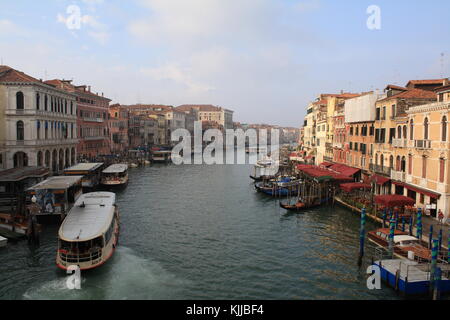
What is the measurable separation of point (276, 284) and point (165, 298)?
432cm

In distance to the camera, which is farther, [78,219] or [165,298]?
[78,219]

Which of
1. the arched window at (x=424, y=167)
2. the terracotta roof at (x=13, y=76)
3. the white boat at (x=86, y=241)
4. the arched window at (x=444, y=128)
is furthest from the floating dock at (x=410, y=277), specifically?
the terracotta roof at (x=13, y=76)

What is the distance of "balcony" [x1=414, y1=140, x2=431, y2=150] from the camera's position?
21.9 m

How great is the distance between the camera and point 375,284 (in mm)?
14312

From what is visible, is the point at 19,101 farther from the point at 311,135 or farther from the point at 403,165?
the point at 311,135

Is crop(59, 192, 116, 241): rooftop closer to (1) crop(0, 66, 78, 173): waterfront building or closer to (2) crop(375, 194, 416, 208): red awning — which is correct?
(1) crop(0, 66, 78, 173): waterfront building

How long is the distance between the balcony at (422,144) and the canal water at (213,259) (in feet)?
17.6

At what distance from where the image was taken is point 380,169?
93.0ft

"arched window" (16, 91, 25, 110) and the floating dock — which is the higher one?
"arched window" (16, 91, 25, 110)

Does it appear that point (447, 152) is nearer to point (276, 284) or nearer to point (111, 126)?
point (276, 284)

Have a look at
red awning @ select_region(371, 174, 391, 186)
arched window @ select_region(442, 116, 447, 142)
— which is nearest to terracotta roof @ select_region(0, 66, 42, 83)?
red awning @ select_region(371, 174, 391, 186)

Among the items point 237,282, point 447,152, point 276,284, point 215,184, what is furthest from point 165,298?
point 215,184

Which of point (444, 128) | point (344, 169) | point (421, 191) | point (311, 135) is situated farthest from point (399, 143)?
point (311, 135)

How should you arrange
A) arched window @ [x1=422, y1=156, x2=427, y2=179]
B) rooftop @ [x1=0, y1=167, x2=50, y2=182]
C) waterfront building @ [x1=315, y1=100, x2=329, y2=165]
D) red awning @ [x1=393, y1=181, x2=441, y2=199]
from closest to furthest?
1. red awning @ [x1=393, y1=181, x2=441, y2=199]
2. arched window @ [x1=422, y1=156, x2=427, y2=179]
3. rooftop @ [x1=0, y1=167, x2=50, y2=182]
4. waterfront building @ [x1=315, y1=100, x2=329, y2=165]
